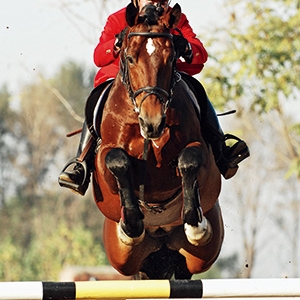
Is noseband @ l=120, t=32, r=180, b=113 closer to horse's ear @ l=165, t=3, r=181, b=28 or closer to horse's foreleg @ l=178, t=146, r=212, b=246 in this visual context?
horse's ear @ l=165, t=3, r=181, b=28

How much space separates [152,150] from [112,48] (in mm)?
805

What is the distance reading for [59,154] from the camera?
50.8m

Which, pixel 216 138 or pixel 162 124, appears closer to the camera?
pixel 162 124

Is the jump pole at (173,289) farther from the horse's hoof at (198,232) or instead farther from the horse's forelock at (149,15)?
the horse's forelock at (149,15)

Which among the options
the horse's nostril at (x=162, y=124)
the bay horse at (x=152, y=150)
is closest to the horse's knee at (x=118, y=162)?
the bay horse at (x=152, y=150)

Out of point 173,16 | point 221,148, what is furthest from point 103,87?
point 173,16

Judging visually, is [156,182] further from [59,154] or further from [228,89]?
[59,154]

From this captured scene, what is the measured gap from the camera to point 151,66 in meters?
7.38

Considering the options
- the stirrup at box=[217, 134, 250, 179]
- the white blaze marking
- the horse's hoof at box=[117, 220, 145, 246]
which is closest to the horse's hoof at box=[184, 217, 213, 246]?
the horse's hoof at box=[117, 220, 145, 246]

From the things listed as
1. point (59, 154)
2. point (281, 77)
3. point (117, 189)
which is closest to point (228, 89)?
point (281, 77)

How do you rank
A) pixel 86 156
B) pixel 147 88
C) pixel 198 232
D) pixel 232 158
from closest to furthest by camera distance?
pixel 147 88, pixel 198 232, pixel 86 156, pixel 232 158

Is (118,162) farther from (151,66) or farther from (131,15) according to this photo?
(131,15)

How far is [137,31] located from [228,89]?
1001cm

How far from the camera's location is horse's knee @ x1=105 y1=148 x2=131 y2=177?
7.73m
